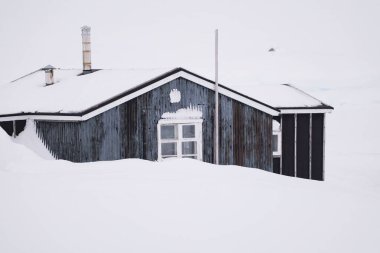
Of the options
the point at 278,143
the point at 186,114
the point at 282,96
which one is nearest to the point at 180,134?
the point at 186,114

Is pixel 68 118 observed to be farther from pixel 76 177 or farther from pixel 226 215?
pixel 226 215

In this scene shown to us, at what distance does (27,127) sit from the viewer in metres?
13.5

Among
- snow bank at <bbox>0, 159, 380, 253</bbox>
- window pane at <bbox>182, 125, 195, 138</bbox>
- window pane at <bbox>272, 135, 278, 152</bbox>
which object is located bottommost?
snow bank at <bbox>0, 159, 380, 253</bbox>

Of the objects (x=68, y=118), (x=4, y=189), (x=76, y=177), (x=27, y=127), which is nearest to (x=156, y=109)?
(x=68, y=118)

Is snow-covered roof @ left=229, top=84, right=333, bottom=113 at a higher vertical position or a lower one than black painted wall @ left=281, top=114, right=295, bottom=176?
higher

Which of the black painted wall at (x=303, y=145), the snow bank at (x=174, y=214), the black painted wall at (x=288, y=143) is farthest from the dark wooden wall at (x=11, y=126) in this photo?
the black painted wall at (x=303, y=145)

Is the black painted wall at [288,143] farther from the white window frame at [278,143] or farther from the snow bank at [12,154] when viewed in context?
the snow bank at [12,154]

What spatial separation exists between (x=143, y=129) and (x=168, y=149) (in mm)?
1711

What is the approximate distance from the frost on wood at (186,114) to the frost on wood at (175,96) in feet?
1.09

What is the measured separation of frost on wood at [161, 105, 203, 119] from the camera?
13258 mm

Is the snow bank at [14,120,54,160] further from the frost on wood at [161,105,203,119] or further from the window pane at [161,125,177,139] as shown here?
the frost on wood at [161,105,203,119]

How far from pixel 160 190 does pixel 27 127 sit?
817cm

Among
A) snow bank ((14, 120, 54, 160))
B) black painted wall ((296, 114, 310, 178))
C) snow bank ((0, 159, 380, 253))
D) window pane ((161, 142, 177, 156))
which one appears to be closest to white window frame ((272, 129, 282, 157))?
black painted wall ((296, 114, 310, 178))

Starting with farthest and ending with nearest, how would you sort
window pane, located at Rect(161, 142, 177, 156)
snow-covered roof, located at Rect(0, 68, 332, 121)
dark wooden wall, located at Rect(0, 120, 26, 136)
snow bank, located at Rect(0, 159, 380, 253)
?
window pane, located at Rect(161, 142, 177, 156) → dark wooden wall, located at Rect(0, 120, 26, 136) → snow-covered roof, located at Rect(0, 68, 332, 121) → snow bank, located at Rect(0, 159, 380, 253)
